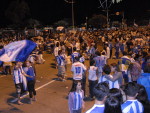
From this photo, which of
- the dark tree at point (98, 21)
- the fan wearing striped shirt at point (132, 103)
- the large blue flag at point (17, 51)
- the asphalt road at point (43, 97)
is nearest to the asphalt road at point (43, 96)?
the asphalt road at point (43, 97)

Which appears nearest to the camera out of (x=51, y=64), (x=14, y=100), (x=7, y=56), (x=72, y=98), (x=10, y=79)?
(x=72, y=98)

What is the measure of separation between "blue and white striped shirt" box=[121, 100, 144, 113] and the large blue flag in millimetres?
4664

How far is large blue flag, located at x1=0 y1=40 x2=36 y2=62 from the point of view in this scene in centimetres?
747

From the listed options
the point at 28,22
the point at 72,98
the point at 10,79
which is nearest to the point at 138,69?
the point at 72,98

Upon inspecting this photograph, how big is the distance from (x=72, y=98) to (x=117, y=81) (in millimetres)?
1529

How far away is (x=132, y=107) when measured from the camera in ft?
12.1

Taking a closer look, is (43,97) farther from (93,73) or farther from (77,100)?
(77,100)

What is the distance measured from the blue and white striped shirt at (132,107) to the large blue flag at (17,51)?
466 centimetres

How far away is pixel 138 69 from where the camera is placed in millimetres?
6973

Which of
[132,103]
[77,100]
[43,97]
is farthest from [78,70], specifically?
[132,103]

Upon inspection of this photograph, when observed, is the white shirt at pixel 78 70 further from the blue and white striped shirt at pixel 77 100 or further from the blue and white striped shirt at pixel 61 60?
the blue and white striped shirt at pixel 61 60

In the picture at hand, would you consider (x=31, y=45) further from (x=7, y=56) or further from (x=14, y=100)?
(x=14, y=100)

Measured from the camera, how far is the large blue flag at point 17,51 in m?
7.47

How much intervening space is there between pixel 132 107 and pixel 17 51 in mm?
4936
